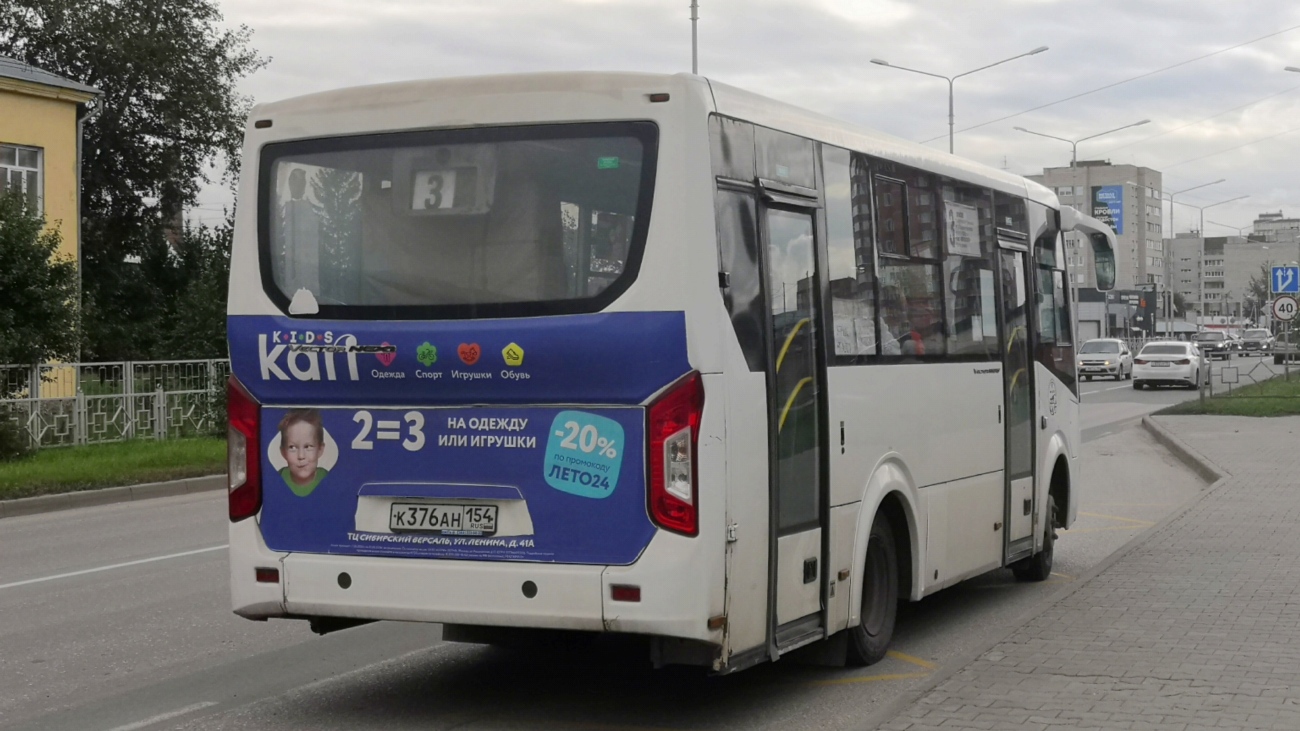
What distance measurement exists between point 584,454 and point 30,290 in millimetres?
16493

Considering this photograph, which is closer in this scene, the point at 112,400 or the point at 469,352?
the point at 469,352

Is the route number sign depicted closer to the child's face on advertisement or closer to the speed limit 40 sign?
the speed limit 40 sign

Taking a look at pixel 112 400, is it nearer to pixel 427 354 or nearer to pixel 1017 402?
pixel 1017 402

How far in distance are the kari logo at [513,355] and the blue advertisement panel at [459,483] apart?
7.7 inches

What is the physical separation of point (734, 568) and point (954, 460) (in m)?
3.08

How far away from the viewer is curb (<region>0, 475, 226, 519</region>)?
17.0 meters

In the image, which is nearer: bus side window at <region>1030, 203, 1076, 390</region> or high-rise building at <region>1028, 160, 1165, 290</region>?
bus side window at <region>1030, 203, 1076, 390</region>

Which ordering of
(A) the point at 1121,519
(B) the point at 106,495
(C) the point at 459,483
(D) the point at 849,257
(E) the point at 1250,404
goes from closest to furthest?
(C) the point at 459,483 → (D) the point at 849,257 → (A) the point at 1121,519 → (B) the point at 106,495 → (E) the point at 1250,404

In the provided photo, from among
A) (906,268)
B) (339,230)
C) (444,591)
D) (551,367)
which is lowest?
(444,591)

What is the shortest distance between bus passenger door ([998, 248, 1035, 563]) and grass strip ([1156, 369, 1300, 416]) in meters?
24.7

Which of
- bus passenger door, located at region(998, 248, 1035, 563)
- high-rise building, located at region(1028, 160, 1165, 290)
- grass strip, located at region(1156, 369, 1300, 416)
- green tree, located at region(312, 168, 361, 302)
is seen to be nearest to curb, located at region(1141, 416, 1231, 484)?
grass strip, located at region(1156, 369, 1300, 416)

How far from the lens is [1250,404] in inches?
1422

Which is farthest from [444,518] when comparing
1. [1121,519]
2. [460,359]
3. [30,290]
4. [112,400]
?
[112,400]

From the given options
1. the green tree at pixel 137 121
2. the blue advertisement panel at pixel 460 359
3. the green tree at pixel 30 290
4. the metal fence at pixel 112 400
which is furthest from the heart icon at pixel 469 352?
the green tree at pixel 137 121
